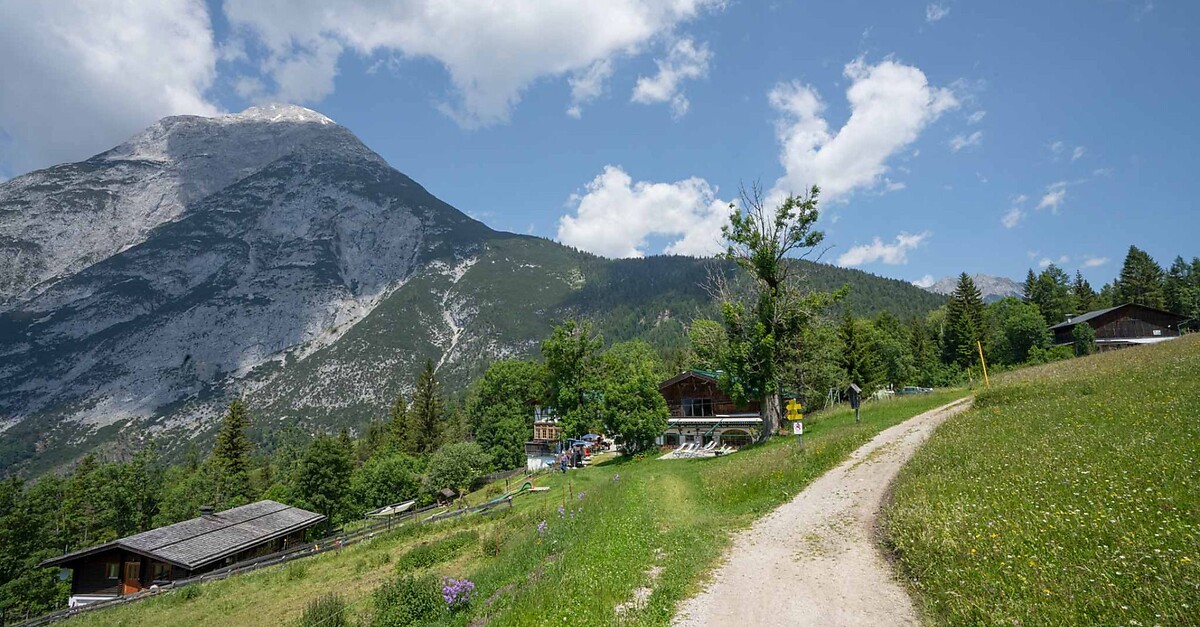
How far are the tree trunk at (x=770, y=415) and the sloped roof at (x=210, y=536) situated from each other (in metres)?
39.2

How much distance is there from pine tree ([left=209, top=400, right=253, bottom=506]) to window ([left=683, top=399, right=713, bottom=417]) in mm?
57124

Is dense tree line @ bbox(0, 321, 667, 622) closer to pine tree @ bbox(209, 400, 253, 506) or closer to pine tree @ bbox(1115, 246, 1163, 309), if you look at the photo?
pine tree @ bbox(209, 400, 253, 506)

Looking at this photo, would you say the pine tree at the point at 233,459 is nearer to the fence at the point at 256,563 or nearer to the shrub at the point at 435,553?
the fence at the point at 256,563

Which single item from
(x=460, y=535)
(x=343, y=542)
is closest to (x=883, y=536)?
(x=460, y=535)

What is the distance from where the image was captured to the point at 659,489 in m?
21.4

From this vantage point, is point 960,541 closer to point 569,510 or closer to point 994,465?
point 994,465

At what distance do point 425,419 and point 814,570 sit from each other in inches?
3087

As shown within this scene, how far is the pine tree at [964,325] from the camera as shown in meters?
79.4

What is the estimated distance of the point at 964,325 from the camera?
81625mm

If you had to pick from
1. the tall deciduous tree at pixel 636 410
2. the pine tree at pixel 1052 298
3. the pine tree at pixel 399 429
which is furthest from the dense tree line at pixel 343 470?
the pine tree at pixel 1052 298

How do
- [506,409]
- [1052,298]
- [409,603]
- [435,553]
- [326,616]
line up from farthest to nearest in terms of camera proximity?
[1052,298]
[506,409]
[435,553]
[326,616]
[409,603]

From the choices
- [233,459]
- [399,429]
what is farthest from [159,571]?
[399,429]

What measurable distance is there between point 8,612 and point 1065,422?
78.3 meters

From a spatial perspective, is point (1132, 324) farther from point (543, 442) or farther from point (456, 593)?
point (456, 593)
